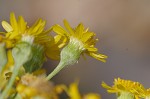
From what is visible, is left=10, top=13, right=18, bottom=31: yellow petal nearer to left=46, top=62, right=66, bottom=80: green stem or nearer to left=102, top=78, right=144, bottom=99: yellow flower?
left=46, top=62, right=66, bottom=80: green stem

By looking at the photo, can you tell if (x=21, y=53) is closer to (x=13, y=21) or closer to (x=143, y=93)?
(x=13, y=21)

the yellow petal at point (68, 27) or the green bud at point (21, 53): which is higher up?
the yellow petal at point (68, 27)

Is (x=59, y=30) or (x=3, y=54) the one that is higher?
(x=59, y=30)

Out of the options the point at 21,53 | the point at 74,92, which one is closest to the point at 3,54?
the point at 21,53

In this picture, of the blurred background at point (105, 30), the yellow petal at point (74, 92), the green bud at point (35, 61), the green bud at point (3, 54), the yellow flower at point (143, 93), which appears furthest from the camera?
the blurred background at point (105, 30)

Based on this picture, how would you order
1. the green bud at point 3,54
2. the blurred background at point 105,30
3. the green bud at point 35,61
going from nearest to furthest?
1. the green bud at point 3,54
2. the green bud at point 35,61
3. the blurred background at point 105,30

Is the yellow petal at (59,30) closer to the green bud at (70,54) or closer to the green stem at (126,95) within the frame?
the green bud at (70,54)

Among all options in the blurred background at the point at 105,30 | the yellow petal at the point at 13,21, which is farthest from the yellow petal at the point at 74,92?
the blurred background at the point at 105,30
